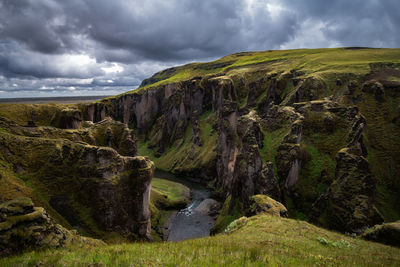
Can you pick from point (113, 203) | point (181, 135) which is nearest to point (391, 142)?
point (113, 203)

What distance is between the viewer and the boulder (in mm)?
20172

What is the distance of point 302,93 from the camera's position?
10269cm

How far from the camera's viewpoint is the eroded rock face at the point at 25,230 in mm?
12117

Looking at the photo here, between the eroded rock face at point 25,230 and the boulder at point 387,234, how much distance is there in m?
26.4

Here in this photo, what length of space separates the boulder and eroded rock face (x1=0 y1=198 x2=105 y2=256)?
1038 inches

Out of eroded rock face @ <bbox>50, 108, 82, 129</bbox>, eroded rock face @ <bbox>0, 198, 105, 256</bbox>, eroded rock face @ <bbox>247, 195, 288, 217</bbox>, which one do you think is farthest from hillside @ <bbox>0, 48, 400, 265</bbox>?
eroded rock face @ <bbox>247, 195, 288, 217</bbox>

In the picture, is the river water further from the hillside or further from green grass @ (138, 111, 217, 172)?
green grass @ (138, 111, 217, 172)

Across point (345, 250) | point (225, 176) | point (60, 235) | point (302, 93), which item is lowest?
point (225, 176)

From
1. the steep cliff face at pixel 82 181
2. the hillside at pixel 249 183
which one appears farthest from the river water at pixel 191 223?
the steep cliff face at pixel 82 181

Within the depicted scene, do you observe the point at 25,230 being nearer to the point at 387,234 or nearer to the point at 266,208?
the point at 387,234

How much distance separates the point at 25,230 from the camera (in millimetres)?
12875

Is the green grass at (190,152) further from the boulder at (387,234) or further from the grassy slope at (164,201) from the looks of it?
the boulder at (387,234)

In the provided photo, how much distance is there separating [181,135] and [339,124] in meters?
114

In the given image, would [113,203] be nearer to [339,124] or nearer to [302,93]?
[339,124]
